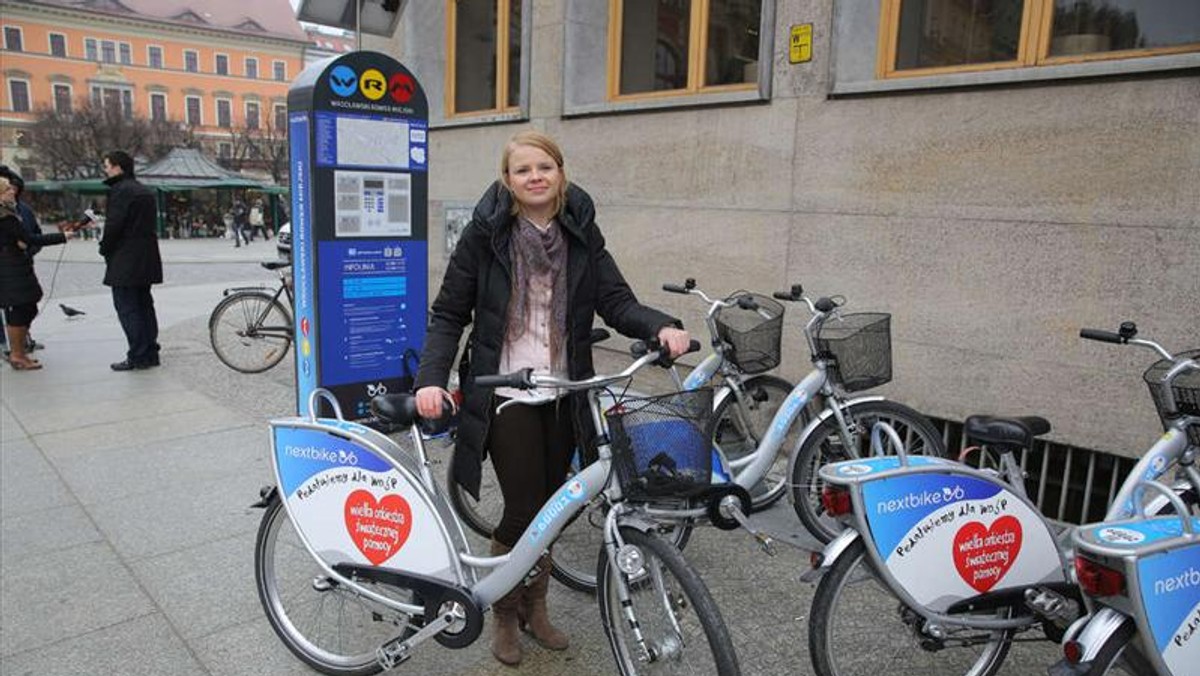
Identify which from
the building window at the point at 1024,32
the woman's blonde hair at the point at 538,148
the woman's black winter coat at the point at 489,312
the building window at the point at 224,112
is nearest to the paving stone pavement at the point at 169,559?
the woman's black winter coat at the point at 489,312

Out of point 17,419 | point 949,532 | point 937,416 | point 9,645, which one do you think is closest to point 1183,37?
point 937,416

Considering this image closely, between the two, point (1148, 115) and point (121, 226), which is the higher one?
point (1148, 115)

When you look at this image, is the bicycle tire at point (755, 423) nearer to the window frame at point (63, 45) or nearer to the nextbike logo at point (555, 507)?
the nextbike logo at point (555, 507)

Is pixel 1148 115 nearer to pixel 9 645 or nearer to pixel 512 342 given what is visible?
pixel 512 342

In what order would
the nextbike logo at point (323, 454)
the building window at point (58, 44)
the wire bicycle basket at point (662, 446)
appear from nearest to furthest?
the wire bicycle basket at point (662, 446)
the nextbike logo at point (323, 454)
the building window at point (58, 44)

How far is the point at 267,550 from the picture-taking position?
117 inches

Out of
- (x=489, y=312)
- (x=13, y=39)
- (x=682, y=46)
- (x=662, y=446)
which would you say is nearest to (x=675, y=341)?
(x=662, y=446)

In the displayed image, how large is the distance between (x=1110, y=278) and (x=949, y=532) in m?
Answer: 2.52

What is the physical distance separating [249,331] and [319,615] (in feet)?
16.2

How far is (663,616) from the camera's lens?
226cm

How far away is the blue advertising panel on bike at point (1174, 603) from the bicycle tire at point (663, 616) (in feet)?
3.46

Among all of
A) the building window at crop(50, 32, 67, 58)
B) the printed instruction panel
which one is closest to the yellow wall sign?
the printed instruction panel

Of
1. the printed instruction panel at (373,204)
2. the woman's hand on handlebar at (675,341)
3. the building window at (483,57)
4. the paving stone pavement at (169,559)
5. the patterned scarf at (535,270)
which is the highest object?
the building window at (483,57)

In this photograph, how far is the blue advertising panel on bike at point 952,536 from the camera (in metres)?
2.35
